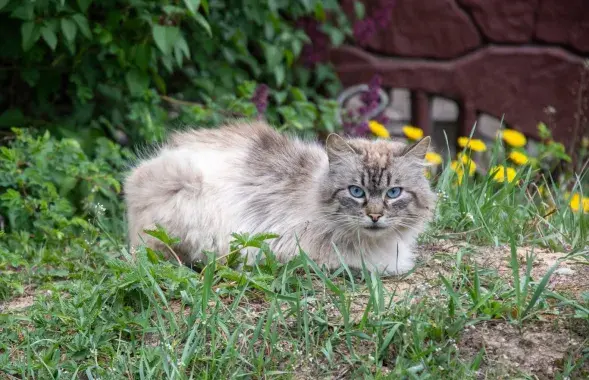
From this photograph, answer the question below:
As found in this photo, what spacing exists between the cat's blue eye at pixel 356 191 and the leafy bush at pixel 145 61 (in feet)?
5.78

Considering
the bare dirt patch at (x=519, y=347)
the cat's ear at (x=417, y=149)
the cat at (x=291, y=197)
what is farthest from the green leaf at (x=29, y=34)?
the bare dirt patch at (x=519, y=347)

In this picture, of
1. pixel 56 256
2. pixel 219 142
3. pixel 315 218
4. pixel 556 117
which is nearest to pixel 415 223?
pixel 315 218

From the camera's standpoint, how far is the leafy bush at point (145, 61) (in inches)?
214

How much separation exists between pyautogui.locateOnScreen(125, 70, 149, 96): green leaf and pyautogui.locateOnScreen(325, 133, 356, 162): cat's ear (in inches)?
85.1

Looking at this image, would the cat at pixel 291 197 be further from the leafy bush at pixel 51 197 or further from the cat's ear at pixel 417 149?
the leafy bush at pixel 51 197

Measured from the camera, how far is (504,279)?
3893 millimetres

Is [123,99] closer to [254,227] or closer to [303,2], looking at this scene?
[303,2]

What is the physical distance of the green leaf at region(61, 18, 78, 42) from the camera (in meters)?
5.16

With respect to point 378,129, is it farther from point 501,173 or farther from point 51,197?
point 51,197

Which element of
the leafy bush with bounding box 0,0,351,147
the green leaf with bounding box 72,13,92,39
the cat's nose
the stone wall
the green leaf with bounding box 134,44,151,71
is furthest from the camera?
the stone wall

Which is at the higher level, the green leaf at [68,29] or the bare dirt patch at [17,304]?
the green leaf at [68,29]

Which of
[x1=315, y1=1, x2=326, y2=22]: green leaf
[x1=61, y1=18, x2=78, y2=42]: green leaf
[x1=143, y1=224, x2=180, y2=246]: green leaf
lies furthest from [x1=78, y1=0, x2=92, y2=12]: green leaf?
[x1=315, y1=1, x2=326, y2=22]: green leaf

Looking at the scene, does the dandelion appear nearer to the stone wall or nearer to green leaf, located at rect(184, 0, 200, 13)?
green leaf, located at rect(184, 0, 200, 13)

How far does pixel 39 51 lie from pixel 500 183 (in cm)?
299
